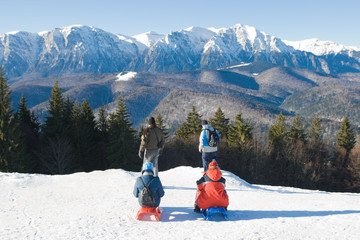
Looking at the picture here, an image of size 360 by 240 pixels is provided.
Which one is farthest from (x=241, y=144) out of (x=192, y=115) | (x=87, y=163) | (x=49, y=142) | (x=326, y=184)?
(x=49, y=142)

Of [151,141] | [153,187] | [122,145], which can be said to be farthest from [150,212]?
[122,145]

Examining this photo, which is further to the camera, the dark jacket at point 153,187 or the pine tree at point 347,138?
the pine tree at point 347,138

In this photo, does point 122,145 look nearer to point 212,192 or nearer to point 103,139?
point 103,139

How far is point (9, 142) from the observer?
25.1 m

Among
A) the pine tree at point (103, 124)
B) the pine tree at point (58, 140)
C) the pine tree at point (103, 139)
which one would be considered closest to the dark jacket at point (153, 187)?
the pine tree at point (58, 140)

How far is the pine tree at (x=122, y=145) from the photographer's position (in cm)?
3306

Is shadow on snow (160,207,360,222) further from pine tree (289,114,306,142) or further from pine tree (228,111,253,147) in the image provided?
pine tree (289,114,306,142)

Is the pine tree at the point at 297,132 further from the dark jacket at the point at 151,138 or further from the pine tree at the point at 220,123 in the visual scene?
the dark jacket at the point at 151,138

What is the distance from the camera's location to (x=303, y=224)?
7754 millimetres

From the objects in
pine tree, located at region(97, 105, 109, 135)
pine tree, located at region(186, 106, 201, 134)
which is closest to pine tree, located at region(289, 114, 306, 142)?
pine tree, located at region(186, 106, 201, 134)

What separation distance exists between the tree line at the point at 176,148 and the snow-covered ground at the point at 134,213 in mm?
18283

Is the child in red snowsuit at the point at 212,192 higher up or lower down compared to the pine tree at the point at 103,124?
higher up

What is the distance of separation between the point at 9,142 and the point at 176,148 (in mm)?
22047

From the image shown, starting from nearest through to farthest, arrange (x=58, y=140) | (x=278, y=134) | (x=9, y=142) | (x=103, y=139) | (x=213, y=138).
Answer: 1. (x=213, y=138)
2. (x=9, y=142)
3. (x=58, y=140)
4. (x=103, y=139)
5. (x=278, y=134)
